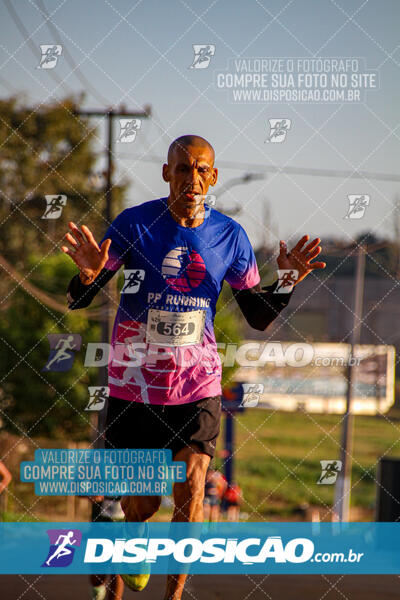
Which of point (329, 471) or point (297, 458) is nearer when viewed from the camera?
point (329, 471)

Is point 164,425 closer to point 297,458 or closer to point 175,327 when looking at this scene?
point 175,327

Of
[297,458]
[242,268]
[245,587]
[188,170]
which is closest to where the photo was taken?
[188,170]

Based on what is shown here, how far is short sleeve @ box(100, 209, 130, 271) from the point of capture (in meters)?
3.62

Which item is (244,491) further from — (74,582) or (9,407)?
(74,582)

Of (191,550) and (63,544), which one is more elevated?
(191,550)

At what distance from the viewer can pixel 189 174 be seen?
3533 millimetres

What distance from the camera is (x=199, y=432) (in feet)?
11.7

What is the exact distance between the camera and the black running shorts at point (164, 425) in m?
3.58

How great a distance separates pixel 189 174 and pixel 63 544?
2.16m

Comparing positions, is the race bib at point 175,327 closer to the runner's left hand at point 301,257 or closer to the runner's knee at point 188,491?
the runner's left hand at point 301,257

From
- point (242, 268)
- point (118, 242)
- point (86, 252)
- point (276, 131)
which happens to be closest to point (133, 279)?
point (118, 242)

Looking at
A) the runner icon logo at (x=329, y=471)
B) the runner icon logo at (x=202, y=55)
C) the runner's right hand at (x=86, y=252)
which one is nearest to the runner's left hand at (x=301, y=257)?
the runner's right hand at (x=86, y=252)

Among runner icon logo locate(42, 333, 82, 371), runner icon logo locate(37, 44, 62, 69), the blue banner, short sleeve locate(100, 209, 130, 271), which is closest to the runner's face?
short sleeve locate(100, 209, 130, 271)

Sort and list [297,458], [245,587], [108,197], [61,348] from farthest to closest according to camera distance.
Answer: [297,458] → [108,197] → [245,587] → [61,348]
